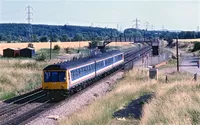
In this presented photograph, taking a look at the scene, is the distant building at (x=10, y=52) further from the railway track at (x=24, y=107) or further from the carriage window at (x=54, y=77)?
the carriage window at (x=54, y=77)

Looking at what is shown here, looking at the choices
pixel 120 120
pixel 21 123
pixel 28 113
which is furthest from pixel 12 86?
pixel 120 120

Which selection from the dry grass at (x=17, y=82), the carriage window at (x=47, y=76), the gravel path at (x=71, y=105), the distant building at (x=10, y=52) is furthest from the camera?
the distant building at (x=10, y=52)

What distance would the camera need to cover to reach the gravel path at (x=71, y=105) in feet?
73.1

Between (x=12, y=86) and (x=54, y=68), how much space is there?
833 cm

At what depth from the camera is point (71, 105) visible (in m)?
27.8

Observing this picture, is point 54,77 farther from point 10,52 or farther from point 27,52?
point 10,52

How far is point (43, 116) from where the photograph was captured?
23.4 meters

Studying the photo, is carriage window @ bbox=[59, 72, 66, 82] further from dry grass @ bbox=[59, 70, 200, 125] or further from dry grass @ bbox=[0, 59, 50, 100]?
dry grass @ bbox=[0, 59, 50, 100]

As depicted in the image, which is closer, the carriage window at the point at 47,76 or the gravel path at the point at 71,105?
the gravel path at the point at 71,105

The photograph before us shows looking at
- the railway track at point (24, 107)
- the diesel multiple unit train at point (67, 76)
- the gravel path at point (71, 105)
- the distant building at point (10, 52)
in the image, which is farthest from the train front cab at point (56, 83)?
the distant building at point (10, 52)

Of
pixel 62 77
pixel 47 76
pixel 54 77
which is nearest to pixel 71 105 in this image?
pixel 62 77

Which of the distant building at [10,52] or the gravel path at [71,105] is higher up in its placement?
the distant building at [10,52]

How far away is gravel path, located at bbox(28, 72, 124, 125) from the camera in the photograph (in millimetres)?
22273

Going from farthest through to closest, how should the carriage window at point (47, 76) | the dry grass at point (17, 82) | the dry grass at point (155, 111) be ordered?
the dry grass at point (17, 82) < the carriage window at point (47, 76) < the dry grass at point (155, 111)
